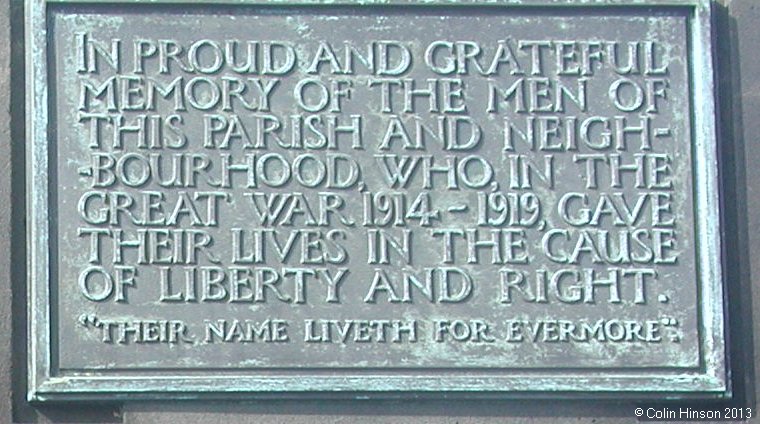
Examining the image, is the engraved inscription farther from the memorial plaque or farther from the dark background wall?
the dark background wall

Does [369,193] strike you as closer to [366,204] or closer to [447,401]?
[366,204]

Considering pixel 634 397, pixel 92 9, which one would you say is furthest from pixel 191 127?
pixel 634 397

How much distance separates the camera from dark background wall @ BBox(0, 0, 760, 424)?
7.10 meters

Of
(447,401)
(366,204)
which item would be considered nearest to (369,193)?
(366,204)

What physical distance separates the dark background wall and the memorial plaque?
87 millimetres

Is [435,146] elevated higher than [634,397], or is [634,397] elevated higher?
[435,146]

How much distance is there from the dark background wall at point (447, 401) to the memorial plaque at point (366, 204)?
87mm

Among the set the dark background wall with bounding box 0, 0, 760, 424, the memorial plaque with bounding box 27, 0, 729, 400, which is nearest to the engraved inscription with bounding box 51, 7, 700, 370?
the memorial plaque with bounding box 27, 0, 729, 400

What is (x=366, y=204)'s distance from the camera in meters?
7.19

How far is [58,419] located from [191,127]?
1136mm

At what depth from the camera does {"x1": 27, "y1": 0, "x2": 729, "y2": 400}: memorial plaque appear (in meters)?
7.09

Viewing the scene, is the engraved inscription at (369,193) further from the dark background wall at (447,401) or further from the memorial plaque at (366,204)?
the dark background wall at (447,401)

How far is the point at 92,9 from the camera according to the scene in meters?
7.25

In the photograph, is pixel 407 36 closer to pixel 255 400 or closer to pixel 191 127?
pixel 191 127
